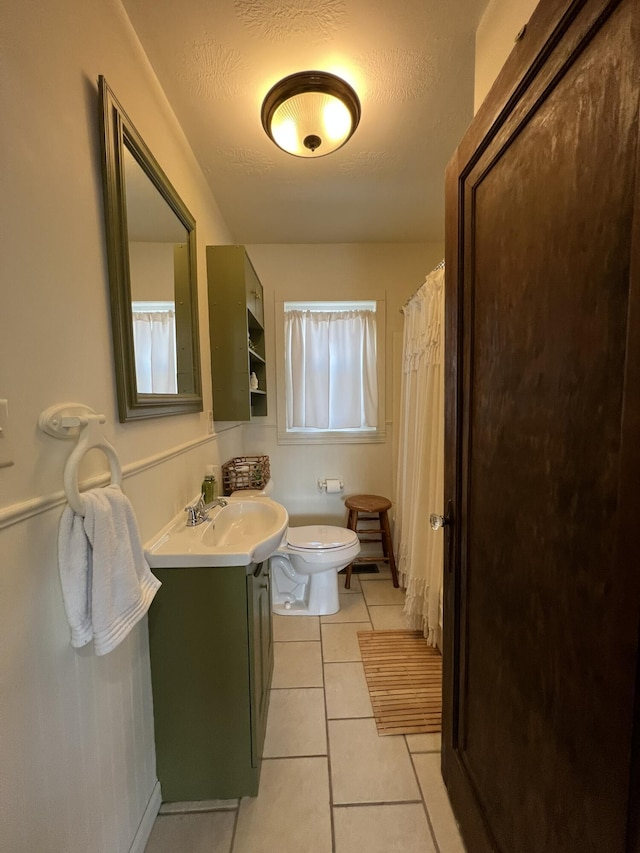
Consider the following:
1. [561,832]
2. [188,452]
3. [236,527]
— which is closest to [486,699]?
[561,832]

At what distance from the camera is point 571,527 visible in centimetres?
61

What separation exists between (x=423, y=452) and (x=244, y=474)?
1101 millimetres

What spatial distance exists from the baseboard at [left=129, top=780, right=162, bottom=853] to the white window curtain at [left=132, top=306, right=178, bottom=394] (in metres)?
1.33

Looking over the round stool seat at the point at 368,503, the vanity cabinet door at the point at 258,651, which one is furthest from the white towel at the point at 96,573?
the round stool seat at the point at 368,503

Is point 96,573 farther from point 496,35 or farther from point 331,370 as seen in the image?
point 331,370

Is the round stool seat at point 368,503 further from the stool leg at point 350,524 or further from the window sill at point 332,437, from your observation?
the window sill at point 332,437

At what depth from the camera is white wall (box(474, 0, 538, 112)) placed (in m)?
0.95

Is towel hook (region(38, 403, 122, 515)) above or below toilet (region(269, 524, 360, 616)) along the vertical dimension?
above

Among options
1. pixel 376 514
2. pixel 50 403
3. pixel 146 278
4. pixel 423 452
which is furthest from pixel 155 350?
pixel 376 514

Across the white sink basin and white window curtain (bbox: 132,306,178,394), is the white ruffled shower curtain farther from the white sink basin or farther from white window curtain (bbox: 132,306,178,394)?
white window curtain (bbox: 132,306,178,394)

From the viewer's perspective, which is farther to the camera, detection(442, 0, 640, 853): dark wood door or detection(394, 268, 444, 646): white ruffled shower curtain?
detection(394, 268, 444, 646): white ruffled shower curtain

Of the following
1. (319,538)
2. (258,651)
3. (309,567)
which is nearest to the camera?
(258,651)

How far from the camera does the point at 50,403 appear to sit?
0.74m

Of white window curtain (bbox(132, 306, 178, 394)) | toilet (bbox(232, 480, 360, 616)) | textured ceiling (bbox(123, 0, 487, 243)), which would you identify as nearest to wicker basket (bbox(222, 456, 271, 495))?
toilet (bbox(232, 480, 360, 616))
